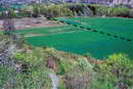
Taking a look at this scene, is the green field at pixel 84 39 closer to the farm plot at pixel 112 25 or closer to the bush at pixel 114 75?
the farm plot at pixel 112 25

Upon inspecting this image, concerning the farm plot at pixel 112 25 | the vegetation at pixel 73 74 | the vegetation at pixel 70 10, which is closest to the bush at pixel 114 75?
the vegetation at pixel 73 74

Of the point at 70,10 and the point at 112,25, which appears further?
the point at 112,25

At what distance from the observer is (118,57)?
6605 mm

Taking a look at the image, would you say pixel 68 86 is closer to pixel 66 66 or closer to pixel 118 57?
pixel 66 66

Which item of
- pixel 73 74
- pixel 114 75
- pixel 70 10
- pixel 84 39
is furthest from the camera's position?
pixel 84 39

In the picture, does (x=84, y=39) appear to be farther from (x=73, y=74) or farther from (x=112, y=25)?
(x=73, y=74)

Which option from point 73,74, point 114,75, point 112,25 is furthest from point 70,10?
point 73,74

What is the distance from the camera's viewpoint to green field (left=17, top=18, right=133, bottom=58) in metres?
9.04

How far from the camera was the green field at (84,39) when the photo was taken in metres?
9.04

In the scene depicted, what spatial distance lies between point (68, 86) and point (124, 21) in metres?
7.55

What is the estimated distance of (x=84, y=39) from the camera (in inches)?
401

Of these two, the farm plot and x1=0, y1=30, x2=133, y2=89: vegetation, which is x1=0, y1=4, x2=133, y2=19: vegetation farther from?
x1=0, y1=30, x2=133, y2=89: vegetation

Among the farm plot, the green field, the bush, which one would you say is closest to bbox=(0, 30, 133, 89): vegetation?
the bush

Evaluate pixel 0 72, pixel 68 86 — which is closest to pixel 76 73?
pixel 68 86
